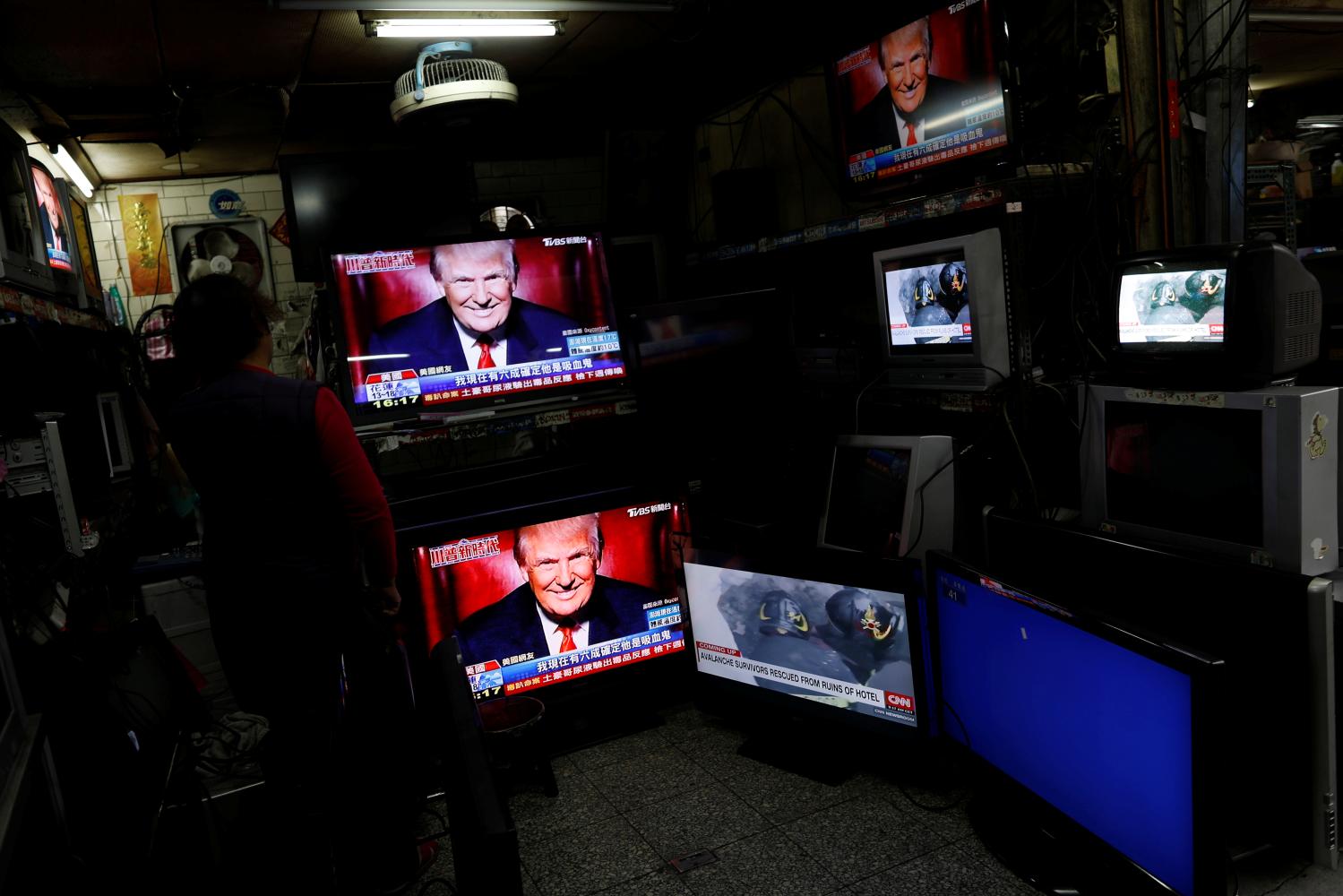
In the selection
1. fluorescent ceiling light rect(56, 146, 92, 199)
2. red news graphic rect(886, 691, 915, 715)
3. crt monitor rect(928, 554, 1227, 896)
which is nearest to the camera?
crt monitor rect(928, 554, 1227, 896)

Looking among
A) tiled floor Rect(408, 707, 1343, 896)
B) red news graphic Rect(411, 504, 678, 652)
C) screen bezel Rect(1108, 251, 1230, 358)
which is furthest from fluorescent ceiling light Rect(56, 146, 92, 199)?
screen bezel Rect(1108, 251, 1230, 358)

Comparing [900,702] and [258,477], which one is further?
[900,702]

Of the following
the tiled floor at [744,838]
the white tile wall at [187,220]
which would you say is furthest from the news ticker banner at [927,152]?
the white tile wall at [187,220]

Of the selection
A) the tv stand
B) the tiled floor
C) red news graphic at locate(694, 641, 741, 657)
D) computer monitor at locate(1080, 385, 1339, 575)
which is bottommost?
the tiled floor

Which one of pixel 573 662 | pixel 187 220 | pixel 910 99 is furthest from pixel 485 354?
pixel 187 220

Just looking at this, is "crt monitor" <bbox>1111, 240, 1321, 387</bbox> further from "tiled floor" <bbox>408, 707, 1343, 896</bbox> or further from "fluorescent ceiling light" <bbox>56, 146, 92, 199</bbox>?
"fluorescent ceiling light" <bbox>56, 146, 92, 199</bbox>

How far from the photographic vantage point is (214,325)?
226 cm

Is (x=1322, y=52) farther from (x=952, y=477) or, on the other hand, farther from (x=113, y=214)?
(x=113, y=214)

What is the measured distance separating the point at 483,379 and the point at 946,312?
1502mm

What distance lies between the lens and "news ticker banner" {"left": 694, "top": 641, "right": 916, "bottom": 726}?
8.32 feet

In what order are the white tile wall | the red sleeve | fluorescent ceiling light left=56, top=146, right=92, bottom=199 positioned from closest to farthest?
the red sleeve < fluorescent ceiling light left=56, top=146, right=92, bottom=199 < the white tile wall

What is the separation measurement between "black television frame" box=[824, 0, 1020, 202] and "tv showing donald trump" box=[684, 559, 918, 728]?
50.0 inches

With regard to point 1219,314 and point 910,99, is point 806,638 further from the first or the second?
point 910,99

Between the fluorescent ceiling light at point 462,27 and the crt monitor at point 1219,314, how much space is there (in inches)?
95.4
